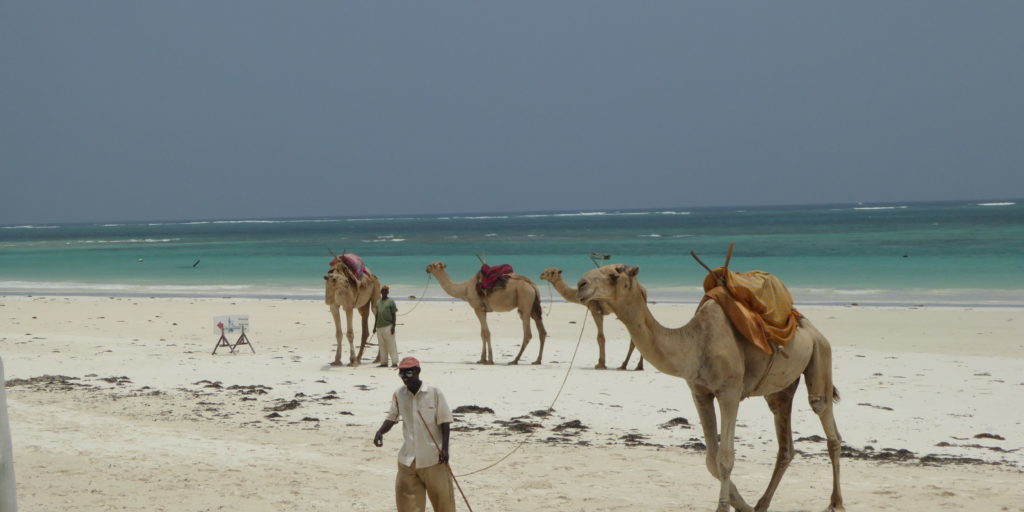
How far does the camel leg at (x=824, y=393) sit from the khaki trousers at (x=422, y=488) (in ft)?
9.97

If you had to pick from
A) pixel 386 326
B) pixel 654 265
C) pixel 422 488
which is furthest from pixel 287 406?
pixel 654 265

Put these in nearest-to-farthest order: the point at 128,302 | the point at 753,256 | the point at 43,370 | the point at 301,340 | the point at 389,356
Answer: the point at 43,370 → the point at 389,356 → the point at 301,340 → the point at 128,302 → the point at 753,256

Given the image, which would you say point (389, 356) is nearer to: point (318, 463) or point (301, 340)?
point (301, 340)

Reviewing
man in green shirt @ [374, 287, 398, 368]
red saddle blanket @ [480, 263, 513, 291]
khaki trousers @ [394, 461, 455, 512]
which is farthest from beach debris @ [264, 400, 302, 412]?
khaki trousers @ [394, 461, 455, 512]

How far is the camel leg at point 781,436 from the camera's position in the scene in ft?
25.6

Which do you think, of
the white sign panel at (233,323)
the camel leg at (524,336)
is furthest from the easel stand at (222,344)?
the camel leg at (524,336)

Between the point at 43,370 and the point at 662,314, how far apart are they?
1416 cm

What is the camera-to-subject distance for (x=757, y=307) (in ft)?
24.9

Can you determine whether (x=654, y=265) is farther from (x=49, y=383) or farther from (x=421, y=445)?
(x=421, y=445)

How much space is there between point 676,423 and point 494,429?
81.0 inches

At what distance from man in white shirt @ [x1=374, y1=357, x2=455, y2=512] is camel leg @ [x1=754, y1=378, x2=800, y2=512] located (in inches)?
103

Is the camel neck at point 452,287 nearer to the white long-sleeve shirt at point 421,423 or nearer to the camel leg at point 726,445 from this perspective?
the camel leg at point 726,445

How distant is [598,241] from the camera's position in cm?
8044

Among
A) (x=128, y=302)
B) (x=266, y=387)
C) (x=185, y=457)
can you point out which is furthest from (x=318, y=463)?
(x=128, y=302)
